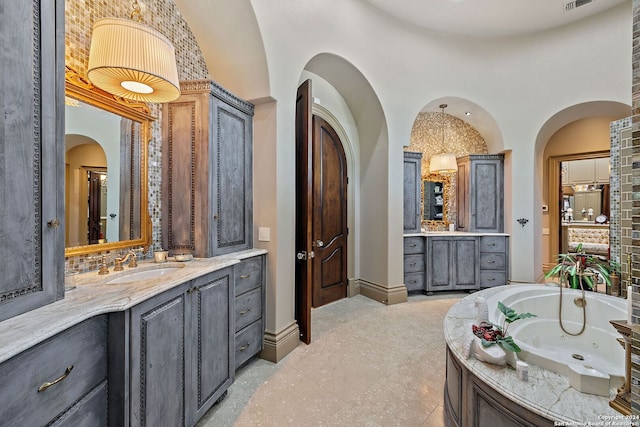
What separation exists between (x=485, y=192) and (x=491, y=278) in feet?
4.51

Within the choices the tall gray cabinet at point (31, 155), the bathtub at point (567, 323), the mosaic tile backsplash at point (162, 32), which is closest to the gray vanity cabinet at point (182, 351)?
the tall gray cabinet at point (31, 155)

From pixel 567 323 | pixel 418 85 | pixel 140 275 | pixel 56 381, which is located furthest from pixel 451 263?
pixel 56 381

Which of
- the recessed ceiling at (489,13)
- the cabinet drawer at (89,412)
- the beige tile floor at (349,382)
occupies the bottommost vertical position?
the beige tile floor at (349,382)

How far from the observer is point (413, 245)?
14.1 ft

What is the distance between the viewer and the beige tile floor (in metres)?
1.78

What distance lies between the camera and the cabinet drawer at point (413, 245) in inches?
168

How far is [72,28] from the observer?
1.63m

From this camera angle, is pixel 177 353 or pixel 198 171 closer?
pixel 177 353

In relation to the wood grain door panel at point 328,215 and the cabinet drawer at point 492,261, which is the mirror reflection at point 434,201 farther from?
the wood grain door panel at point 328,215

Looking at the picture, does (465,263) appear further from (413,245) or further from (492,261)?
(413,245)

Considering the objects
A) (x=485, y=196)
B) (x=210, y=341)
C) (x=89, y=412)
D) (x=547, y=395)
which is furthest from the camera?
(x=485, y=196)

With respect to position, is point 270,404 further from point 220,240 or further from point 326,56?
point 326,56

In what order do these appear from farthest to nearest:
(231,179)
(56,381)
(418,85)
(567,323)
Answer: (418,85) < (567,323) < (231,179) < (56,381)

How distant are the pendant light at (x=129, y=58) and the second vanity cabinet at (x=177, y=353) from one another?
118cm
